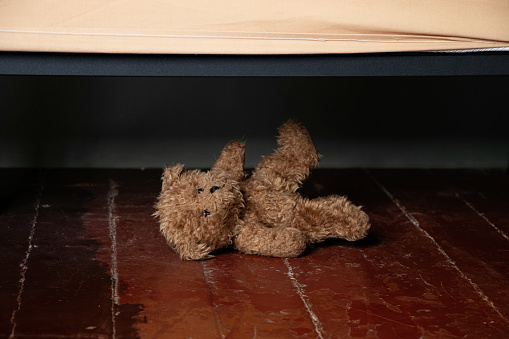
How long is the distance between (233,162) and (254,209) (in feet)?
0.49

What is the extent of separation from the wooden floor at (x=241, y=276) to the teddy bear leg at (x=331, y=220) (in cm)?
5

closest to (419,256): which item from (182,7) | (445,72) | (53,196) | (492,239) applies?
(492,239)

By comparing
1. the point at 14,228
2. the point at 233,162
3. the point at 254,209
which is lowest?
the point at 14,228

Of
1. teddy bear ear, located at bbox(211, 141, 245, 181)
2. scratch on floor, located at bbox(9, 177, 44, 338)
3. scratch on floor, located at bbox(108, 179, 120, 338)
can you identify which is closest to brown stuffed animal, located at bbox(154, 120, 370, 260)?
teddy bear ear, located at bbox(211, 141, 245, 181)

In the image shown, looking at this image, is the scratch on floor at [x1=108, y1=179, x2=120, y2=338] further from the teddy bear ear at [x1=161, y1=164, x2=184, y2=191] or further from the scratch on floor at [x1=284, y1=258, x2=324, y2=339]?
the scratch on floor at [x1=284, y1=258, x2=324, y2=339]

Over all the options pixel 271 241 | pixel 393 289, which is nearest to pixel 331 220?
pixel 271 241

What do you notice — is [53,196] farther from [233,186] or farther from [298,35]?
[298,35]

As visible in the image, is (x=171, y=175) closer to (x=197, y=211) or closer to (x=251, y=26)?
(x=197, y=211)

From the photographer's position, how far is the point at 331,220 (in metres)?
1.84

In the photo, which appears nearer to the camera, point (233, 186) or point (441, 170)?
point (233, 186)

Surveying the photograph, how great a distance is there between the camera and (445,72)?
1.78 meters

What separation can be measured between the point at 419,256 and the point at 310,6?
73 cm

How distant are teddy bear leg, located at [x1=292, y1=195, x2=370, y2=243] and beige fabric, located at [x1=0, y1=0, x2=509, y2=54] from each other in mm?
432

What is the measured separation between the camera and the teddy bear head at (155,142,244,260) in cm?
173
